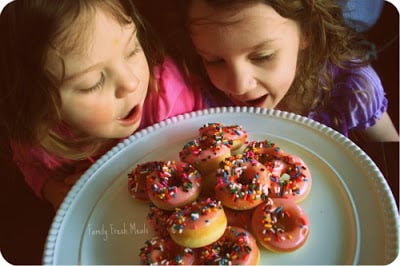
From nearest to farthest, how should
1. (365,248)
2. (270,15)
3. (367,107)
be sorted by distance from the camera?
1. (365,248)
2. (270,15)
3. (367,107)

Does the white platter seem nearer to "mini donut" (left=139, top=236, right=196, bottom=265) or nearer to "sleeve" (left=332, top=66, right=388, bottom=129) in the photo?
"mini donut" (left=139, top=236, right=196, bottom=265)

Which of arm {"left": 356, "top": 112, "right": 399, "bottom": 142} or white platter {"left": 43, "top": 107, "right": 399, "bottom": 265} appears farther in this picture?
arm {"left": 356, "top": 112, "right": 399, "bottom": 142}

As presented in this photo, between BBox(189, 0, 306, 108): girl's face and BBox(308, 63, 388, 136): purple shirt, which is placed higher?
BBox(189, 0, 306, 108): girl's face

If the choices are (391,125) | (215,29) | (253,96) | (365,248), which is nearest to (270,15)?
(215,29)

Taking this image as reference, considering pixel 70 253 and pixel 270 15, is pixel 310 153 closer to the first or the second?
pixel 270 15

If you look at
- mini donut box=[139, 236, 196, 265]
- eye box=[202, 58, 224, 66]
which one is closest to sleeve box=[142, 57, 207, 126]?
eye box=[202, 58, 224, 66]

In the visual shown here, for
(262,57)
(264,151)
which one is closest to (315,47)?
(262,57)
